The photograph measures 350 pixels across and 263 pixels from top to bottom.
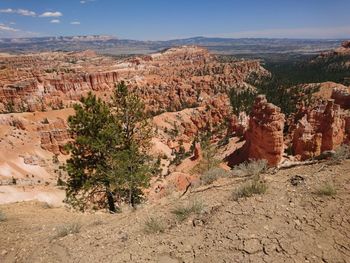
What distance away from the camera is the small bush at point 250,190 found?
25.2ft

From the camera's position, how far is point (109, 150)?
15133 mm

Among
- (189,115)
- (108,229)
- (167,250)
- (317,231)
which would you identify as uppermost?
(317,231)

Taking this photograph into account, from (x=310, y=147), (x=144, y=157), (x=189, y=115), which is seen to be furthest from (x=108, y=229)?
(x=189, y=115)

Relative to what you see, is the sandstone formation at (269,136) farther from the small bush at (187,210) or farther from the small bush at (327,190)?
the small bush at (187,210)

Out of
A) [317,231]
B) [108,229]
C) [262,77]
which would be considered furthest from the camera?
[262,77]

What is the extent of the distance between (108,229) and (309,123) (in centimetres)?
3189

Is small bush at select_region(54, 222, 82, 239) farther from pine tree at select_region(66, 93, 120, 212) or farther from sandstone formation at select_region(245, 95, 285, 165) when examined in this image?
sandstone formation at select_region(245, 95, 285, 165)

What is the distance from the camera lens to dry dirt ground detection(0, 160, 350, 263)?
225 inches

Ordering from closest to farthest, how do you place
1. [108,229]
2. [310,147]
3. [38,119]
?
1. [108,229]
2. [310,147]
3. [38,119]

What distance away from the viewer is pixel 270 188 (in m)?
7.92

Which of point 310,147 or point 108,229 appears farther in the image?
point 310,147

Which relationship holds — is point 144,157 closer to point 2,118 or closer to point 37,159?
point 37,159

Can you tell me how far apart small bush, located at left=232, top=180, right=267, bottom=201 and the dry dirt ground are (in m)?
0.14

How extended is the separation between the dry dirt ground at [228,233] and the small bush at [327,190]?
100 millimetres
